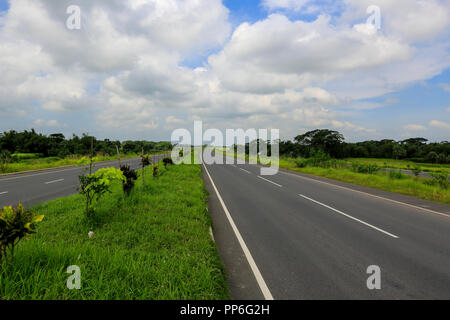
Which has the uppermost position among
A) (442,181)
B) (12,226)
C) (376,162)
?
(12,226)

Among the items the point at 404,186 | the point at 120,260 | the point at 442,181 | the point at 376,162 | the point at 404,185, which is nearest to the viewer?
the point at 120,260

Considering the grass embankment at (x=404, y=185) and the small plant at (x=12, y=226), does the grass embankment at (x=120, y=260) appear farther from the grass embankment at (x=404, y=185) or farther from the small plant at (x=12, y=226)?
the grass embankment at (x=404, y=185)

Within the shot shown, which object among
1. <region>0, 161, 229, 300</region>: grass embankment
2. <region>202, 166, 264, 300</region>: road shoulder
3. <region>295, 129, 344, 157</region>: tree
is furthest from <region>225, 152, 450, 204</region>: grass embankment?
<region>295, 129, 344, 157</region>: tree

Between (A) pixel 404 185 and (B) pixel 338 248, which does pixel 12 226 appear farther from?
(A) pixel 404 185

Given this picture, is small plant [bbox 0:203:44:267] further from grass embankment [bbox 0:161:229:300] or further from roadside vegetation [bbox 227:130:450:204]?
roadside vegetation [bbox 227:130:450:204]

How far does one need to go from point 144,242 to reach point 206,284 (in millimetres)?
1938

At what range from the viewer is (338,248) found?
4812 mm

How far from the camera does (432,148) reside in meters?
59.3

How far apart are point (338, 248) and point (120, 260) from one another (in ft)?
14.8

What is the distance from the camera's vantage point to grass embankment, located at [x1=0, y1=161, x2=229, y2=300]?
9.07 ft

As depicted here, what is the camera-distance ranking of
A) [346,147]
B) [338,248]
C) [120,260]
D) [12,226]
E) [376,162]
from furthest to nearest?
[346,147], [376,162], [338,248], [120,260], [12,226]

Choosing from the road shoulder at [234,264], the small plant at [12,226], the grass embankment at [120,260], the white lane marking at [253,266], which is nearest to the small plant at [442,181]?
the white lane marking at [253,266]

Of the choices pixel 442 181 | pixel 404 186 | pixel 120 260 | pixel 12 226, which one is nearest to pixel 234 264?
pixel 120 260
